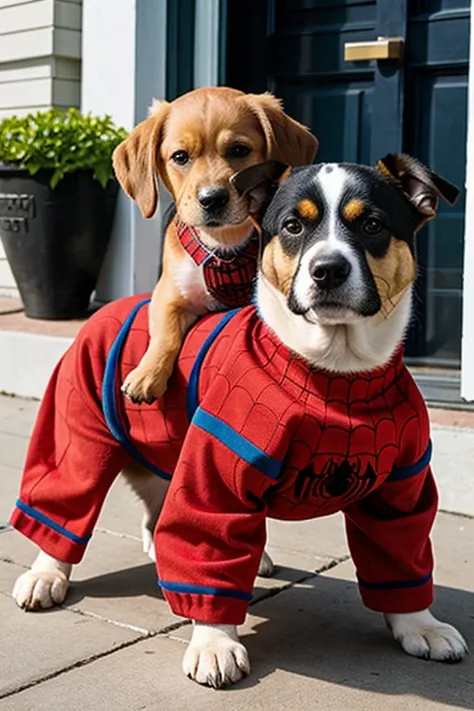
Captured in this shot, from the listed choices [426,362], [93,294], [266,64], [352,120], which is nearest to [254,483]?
[426,362]

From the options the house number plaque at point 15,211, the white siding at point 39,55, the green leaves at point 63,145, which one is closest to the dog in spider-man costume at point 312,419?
the green leaves at point 63,145

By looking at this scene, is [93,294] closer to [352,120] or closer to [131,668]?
[352,120]

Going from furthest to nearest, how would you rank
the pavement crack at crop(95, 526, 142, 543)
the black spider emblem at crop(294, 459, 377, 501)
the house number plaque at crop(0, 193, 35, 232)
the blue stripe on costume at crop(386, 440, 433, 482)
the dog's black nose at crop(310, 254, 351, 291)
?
the house number plaque at crop(0, 193, 35, 232), the pavement crack at crop(95, 526, 142, 543), the blue stripe on costume at crop(386, 440, 433, 482), the black spider emblem at crop(294, 459, 377, 501), the dog's black nose at crop(310, 254, 351, 291)

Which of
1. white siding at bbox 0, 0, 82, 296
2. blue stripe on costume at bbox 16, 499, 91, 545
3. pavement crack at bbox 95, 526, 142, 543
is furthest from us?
white siding at bbox 0, 0, 82, 296

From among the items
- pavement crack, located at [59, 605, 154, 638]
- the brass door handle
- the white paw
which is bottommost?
pavement crack, located at [59, 605, 154, 638]

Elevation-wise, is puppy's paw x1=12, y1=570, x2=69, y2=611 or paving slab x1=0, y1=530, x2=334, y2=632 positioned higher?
puppy's paw x1=12, y1=570, x2=69, y2=611

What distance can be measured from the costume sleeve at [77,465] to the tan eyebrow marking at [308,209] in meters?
0.86

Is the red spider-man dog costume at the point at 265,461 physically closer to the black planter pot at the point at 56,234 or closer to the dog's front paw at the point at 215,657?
the dog's front paw at the point at 215,657

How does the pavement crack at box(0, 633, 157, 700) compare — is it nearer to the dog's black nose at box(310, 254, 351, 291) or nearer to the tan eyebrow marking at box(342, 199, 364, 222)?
the dog's black nose at box(310, 254, 351, 291)

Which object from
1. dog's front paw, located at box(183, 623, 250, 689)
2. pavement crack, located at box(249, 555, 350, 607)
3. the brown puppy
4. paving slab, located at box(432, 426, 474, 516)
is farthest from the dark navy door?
dog's front paw, located at box(183, 623, 250, 689)

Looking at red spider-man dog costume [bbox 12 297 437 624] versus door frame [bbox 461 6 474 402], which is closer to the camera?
red spider-man dog costume [bbox 12 297 437 624]

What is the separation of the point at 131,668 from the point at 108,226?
3.70 meters

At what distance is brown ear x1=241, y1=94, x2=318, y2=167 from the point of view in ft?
10.4

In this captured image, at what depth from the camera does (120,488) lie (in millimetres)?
4562
